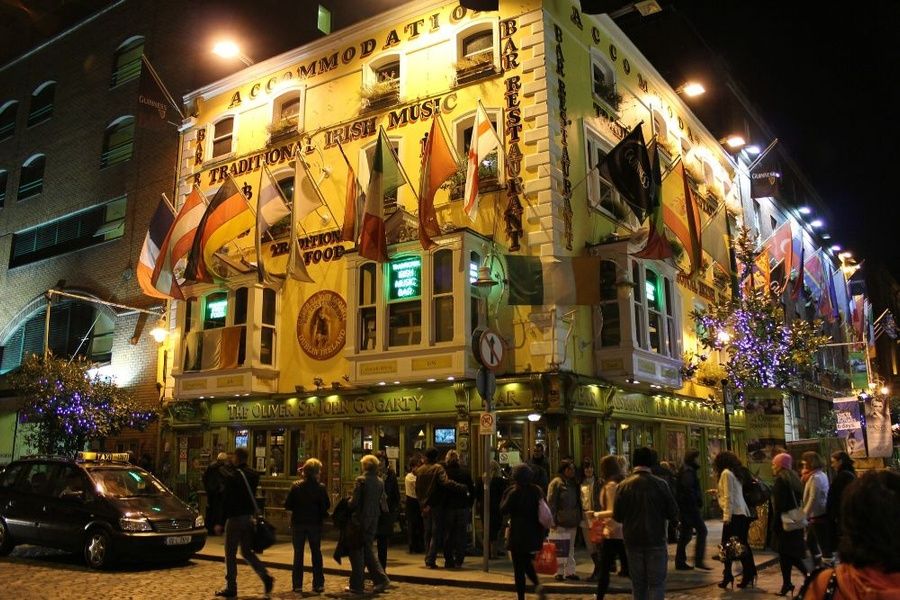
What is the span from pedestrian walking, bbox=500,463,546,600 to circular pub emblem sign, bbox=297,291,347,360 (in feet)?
31.7

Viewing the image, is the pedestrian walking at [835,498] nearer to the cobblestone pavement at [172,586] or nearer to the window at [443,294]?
the cobblestone pavement at [172,586]

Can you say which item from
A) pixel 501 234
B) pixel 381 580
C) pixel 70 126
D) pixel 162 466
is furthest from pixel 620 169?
Result: pixel 70 126

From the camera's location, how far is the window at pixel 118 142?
25.7m

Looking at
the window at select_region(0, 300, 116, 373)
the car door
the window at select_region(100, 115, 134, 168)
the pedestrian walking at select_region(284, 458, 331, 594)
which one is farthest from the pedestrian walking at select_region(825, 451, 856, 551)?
the window at select_region(100, 115, 134, 168)

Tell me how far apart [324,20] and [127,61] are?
827cm

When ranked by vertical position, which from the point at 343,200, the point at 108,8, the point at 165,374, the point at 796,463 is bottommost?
the point at 796,463

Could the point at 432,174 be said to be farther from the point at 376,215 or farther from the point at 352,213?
the point at 352,213

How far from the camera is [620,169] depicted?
1553 cm

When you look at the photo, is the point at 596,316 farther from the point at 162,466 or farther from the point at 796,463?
the point at 162,466

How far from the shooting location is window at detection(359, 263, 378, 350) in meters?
17.3

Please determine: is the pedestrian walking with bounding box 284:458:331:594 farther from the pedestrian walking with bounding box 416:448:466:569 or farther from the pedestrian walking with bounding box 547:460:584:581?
the pedestrian walking with bounding box 547:460:584:581

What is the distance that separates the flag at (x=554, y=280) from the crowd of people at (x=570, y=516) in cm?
373

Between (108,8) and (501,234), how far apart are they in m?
20.8

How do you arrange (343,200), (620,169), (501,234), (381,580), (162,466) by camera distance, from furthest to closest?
(162,466) → (343,200) → (501,234) → (620,169) → (381,580)
